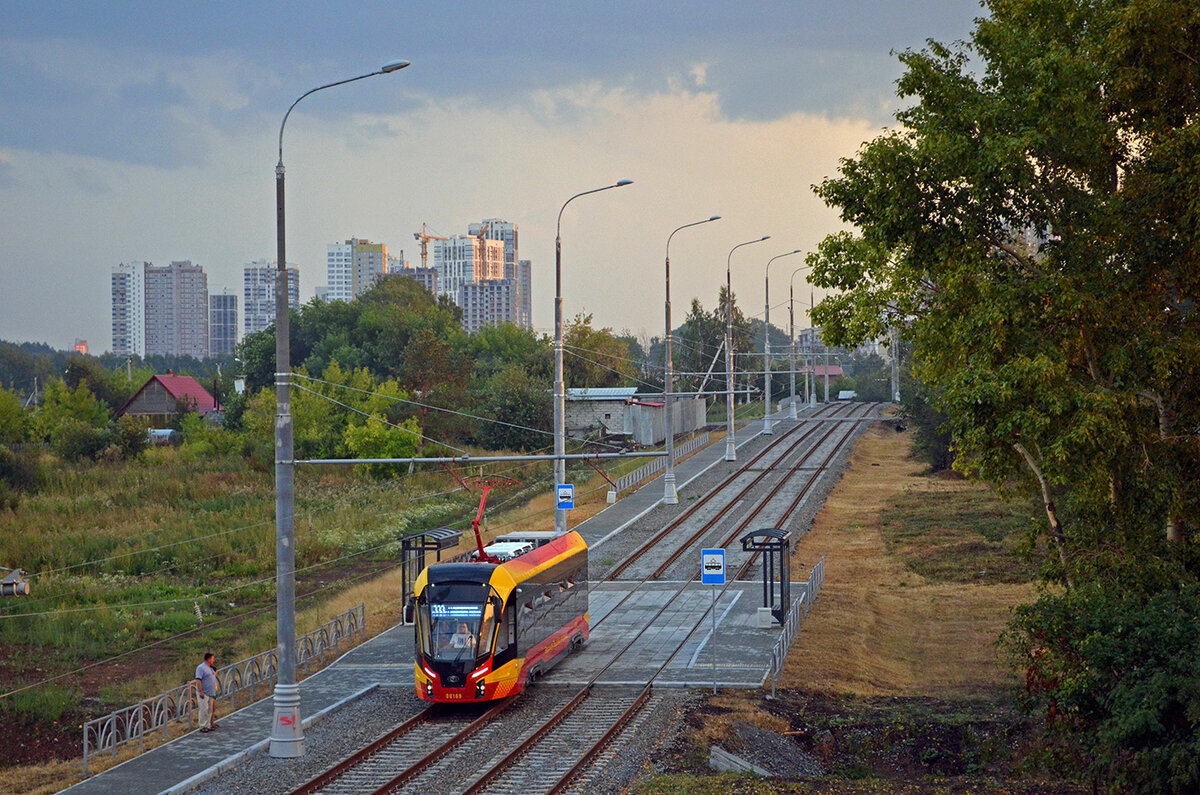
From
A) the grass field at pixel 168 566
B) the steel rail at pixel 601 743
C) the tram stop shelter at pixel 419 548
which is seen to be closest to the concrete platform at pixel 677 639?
the steel rail at pixel 601 743

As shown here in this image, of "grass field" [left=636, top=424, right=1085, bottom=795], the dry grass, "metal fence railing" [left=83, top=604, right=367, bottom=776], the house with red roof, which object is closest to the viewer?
"grass field" [left=636, top=424, right=1085, bottom=795]

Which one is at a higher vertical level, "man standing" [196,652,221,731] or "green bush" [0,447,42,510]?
"green bush" [0,447,42,510]

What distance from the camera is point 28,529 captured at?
46719 mm

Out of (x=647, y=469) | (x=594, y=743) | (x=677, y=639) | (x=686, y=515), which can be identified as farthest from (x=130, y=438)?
(x=594, y=743)

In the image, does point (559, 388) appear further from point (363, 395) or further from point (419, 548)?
point (363, 395)

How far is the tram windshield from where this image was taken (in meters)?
20.4

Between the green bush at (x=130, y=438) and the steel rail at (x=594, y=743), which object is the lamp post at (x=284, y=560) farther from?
the green bush at (x=130, y=438)

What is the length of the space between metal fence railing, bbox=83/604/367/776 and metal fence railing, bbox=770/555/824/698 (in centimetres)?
1039

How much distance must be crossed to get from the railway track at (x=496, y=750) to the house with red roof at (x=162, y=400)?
81.1 m

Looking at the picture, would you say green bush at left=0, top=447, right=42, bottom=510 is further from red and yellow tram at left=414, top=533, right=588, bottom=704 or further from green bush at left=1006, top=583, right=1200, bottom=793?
green bush at left=1006, top=583, right=1200, bottom=793

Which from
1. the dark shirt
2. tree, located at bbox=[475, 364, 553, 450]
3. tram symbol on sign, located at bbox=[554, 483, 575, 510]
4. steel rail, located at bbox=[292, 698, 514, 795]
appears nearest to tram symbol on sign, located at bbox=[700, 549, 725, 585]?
steel rail, located at bbox=[292, 698, 514, 795]

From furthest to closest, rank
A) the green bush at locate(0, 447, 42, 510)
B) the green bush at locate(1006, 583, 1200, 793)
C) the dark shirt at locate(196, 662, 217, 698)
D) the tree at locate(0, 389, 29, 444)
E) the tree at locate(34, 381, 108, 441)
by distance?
the tree at locate(34, 381, 108, 441) → the tree at locate(0, 389, 29, 444) → the green bush at locate(0, 447, 42, 510) → the dark shirt at locate(196, 662, 217, 698) → the green bush at locate(1006, 583, 1200, 793)

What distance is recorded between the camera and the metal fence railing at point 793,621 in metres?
22.7

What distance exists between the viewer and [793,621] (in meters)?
27.9
